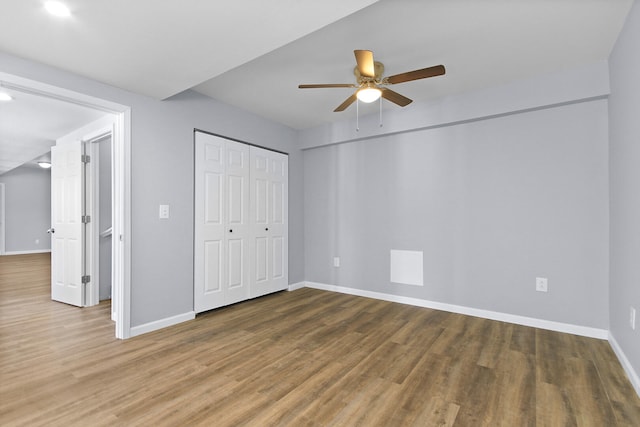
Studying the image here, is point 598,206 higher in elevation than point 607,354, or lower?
higher

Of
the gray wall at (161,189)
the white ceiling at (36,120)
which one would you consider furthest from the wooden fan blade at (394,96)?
the white ceiling at (36,120)

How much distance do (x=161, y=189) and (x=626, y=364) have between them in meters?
4.04

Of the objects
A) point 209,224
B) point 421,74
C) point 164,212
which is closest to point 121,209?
point 164,212

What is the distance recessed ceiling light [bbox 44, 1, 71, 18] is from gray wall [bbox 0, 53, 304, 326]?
839 millimetres

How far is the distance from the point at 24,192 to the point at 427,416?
11.1 meters

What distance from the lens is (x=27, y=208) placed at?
8406mm

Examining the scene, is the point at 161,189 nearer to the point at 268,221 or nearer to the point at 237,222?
the point at 237,222

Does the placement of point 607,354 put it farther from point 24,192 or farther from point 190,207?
point 24,192

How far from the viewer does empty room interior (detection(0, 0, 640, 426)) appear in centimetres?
Answer: 185

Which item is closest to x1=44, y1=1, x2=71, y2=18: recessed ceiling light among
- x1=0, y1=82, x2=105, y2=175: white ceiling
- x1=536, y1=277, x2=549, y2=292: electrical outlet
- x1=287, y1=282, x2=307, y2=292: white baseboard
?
x1=0, y1=82, x2=105, y2=175: white ceiling

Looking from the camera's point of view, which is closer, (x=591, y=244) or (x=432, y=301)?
(x=591, y=244)

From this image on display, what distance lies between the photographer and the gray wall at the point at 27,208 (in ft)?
26.6

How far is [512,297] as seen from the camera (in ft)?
10.3

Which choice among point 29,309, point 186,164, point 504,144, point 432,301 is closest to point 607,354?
point 432,301
